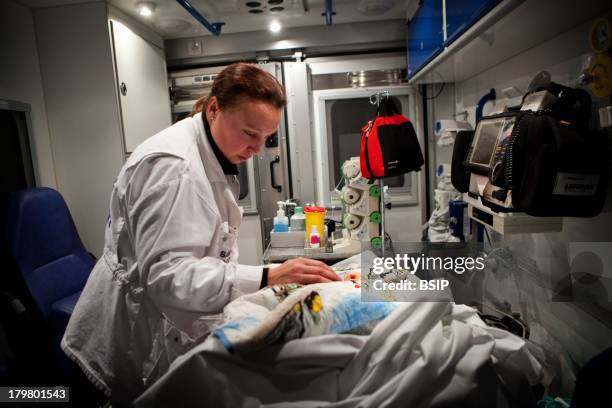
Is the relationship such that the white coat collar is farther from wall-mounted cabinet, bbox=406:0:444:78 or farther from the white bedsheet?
wall-mounted cabinet, bbox=406:0:444:78

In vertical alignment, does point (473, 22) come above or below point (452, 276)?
above

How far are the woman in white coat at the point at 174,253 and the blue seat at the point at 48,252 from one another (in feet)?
4.39

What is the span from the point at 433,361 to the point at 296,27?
145 inches

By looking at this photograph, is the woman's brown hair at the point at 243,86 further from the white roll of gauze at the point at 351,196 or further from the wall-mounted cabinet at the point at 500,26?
the white roll of gauze at the point at 351,196

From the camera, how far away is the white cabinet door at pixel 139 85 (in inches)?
124

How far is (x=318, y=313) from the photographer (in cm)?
89

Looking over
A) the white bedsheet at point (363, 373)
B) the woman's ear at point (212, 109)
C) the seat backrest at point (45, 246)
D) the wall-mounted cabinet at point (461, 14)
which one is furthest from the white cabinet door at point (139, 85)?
the white bedsheet at point (363, 373)

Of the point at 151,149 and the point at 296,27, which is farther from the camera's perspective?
the point at 296,27

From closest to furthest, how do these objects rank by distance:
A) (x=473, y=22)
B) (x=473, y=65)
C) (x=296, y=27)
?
1. (x=473, y=22)
2. (x=473, y=65)
3. (x=296, y=27)

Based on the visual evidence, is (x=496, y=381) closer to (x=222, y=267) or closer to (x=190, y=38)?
(x=222, y=267)

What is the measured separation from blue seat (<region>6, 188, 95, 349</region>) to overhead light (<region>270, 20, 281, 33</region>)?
2392mm

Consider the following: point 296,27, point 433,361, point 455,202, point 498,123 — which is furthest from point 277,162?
point 433,361

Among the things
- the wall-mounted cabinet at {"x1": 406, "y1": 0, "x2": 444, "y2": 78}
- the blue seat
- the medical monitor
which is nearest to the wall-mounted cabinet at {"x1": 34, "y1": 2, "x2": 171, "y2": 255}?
the blue seat

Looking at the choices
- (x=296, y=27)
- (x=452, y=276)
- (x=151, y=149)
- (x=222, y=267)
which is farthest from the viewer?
(x=296, y=27)
